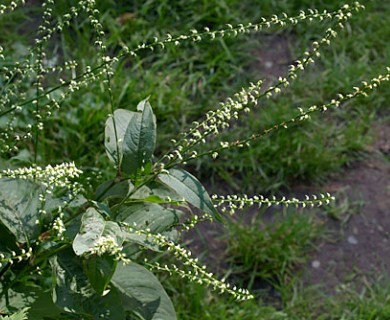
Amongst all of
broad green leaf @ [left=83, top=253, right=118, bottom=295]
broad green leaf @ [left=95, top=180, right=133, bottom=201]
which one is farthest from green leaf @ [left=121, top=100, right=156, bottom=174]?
broad green leaf @ [left=83, top=253, right=118, bottom=295]

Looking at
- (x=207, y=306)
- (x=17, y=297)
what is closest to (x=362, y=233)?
(x=207, y=306)

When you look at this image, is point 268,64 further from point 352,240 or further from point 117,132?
point 117,132

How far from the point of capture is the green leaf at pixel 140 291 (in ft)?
7.16

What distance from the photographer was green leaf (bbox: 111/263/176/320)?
2.18 meters

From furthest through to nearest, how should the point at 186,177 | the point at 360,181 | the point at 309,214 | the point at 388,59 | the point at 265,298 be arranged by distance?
1. the point at 388,59
2. the point at 360,181
3. the point at 309,214
4. the point at 265,298
5. the point at 186,177

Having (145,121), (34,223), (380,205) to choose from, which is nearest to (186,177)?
(145,121)

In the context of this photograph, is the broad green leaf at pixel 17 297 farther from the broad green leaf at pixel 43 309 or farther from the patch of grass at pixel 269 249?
the patch of grass at pixel 269 249

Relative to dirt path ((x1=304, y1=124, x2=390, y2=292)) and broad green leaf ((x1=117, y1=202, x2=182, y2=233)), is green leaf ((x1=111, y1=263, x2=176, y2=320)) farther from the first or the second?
dirt path ((x1=304, y1=124, x2=390, y2=292))

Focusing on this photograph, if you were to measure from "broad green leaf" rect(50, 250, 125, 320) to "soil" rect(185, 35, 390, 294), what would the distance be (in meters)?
1.23

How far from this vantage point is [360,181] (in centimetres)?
380

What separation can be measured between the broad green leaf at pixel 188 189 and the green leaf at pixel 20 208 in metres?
0.39

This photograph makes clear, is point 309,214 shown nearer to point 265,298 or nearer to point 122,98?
point 265,298

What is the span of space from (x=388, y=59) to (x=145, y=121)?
94.3 inches

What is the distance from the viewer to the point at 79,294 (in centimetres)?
211
